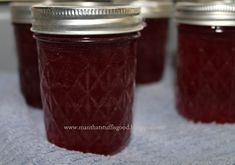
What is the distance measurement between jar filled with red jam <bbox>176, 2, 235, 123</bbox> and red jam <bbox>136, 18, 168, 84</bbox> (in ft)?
0.49

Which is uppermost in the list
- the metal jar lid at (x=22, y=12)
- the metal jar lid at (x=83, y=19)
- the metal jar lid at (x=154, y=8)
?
the metal jar lid at (x=83, y=19)

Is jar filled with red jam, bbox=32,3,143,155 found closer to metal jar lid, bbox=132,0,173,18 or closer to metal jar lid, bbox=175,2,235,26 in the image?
metal jar lid, bbox=175,2,235,26

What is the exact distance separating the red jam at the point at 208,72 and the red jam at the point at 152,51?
149mm

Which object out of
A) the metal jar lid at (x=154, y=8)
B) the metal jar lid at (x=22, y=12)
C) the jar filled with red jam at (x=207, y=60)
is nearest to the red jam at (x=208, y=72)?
the jar filled with red jam at (x=207, y=60)

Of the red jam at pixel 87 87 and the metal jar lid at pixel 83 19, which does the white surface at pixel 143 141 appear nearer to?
the red jam at pixel 87 87

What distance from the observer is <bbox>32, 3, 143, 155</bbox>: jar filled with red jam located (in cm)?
47

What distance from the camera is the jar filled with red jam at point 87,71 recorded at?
47 cm

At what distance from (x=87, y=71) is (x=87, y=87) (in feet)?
Answer: 0.07

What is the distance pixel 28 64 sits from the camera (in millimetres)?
664

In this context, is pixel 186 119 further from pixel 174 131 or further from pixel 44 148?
pixel 44 148

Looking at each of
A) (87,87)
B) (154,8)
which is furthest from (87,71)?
(154,8)

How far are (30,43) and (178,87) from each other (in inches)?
10.0

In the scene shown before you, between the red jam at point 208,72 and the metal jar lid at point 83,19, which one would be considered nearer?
the metal jar lid at point 83,19

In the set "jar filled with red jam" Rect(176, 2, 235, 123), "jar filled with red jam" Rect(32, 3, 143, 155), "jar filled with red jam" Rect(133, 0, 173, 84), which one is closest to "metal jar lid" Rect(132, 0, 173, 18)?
"jar filled with red jam" Rect(133, 0, 173, 84)
